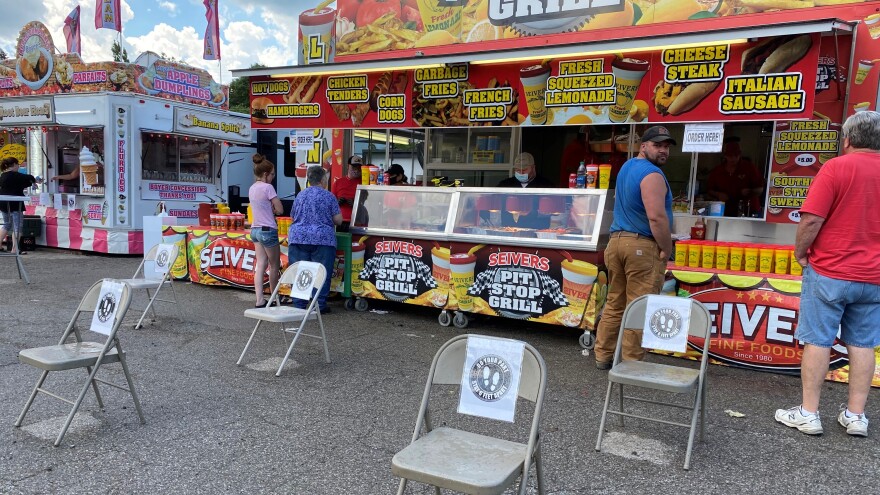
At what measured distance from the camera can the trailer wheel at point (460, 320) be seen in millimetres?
6207

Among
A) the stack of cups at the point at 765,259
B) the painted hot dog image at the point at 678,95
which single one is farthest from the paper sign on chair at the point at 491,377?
the painted hot dog image at the point at 678,95

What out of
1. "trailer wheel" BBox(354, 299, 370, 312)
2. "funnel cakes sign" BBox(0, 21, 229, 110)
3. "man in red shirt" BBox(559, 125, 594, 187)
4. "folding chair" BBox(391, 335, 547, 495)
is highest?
"funnel cakes sign" BBox(0, 21, 229, 110)

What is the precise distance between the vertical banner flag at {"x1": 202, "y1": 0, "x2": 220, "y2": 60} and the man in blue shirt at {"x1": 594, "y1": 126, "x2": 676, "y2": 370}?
17255 millimetres

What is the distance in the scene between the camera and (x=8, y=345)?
5.15m

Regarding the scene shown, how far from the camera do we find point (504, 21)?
819cm

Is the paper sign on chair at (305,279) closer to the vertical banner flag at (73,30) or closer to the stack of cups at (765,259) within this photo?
the stack of cups at (765,259)

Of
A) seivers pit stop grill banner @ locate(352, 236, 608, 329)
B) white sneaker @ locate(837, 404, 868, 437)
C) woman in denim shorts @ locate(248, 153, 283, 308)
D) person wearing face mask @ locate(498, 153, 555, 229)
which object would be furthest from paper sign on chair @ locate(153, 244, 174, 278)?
white sneaker @ locate(837, 404, 868, 437)

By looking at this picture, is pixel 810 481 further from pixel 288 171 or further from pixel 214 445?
pixel 288 171

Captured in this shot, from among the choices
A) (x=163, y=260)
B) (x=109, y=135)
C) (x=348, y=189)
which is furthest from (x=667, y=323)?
(x=109, y=135)

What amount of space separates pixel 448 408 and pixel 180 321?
12.2ft

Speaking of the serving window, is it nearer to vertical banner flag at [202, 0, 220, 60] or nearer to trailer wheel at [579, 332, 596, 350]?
vertical banner flag at [202, 0, 220, 60]

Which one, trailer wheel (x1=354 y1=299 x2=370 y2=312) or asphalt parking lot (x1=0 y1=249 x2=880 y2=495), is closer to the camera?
asphalt parking lot (x1=0 y1=249 x2=880 y2=495)

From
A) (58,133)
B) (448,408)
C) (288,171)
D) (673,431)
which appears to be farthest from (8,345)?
(288,171)

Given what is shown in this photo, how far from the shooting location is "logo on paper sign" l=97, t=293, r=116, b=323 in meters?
3.52
